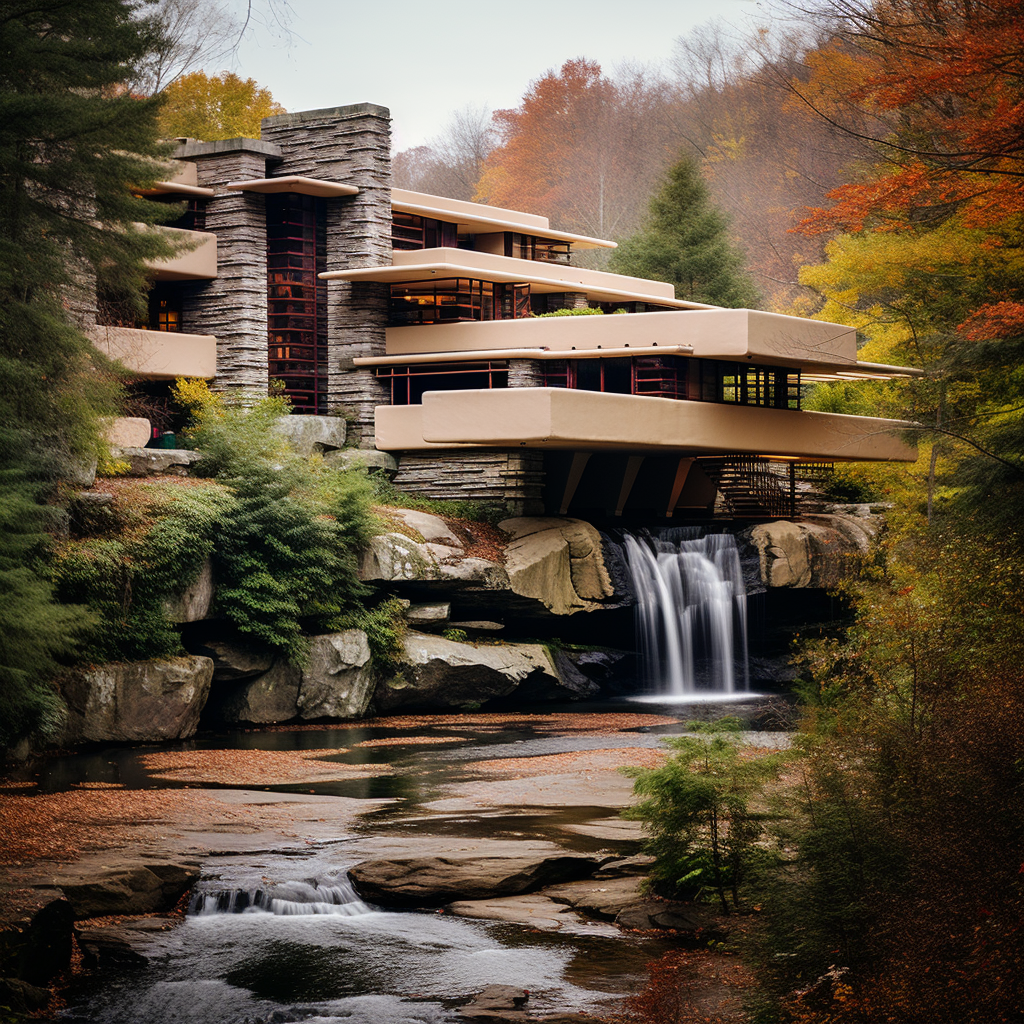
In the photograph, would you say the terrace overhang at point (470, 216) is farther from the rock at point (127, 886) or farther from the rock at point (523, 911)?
the rock at point (523, 911)

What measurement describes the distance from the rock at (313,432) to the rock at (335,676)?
23.3 ft

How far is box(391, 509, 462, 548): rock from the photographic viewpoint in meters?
26.2

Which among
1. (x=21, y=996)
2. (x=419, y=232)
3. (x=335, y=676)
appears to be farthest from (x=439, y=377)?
(x=21, y=996)

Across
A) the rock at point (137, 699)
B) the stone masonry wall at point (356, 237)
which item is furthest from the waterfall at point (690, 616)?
the rock at point (137, 699)

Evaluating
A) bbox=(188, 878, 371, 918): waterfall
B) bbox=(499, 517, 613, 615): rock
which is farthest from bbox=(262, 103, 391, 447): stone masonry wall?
bbox=(188, 878, 371, 918): waterfall

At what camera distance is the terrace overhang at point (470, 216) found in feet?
114

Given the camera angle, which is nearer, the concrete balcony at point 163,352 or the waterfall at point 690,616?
the waterfall at point 690,616

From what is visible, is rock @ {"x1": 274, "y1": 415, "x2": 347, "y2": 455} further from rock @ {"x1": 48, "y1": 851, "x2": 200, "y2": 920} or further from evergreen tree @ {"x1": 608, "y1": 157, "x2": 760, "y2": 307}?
evergreen tree @ {"x1": 608, "y1": 157, "x2": 760, "y2": 307}

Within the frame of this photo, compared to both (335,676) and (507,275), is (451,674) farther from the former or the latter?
(507,275)

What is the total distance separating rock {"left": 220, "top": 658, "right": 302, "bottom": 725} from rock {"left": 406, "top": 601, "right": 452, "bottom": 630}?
298 centimetres

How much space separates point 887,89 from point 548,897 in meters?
11.8

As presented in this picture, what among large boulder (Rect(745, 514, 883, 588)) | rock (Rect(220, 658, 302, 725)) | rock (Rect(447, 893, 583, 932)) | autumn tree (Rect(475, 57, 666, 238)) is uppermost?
autumn tree (Rect(475, 57, 666, 238))

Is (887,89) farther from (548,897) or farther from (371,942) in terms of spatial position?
(371,942)

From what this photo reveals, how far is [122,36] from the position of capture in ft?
52.8
